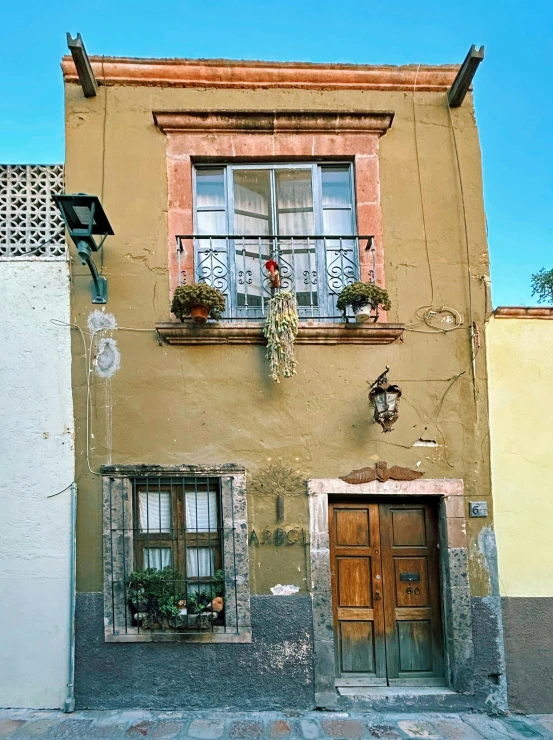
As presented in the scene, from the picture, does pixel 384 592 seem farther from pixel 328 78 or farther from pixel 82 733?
pixel 328 78

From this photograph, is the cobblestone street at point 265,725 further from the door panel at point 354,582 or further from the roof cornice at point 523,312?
the roof cornice at point 523,312

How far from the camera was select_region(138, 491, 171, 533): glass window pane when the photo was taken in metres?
5.28

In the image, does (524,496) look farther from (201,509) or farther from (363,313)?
(201,509)

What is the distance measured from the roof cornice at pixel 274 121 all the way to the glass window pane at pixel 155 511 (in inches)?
150

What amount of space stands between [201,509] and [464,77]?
17.1ft

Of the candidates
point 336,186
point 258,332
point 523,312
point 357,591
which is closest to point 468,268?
point 523,312

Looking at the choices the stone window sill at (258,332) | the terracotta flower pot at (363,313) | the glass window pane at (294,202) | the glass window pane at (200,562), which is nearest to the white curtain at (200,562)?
the glass window pane at (200,562)

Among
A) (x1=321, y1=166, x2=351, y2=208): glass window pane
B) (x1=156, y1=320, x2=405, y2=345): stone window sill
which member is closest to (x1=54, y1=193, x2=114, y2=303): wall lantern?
(x1=156, y1=320, x2=405, y2=345): stone window sill

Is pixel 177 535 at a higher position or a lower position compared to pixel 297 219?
lower

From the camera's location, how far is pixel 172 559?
5230mm

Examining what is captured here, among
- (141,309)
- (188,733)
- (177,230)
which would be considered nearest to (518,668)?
(188,733)

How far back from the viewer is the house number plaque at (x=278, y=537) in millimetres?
5148

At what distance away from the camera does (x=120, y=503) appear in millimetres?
5156

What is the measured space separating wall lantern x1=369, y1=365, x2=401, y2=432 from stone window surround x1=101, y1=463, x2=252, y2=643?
1432 millimetres
